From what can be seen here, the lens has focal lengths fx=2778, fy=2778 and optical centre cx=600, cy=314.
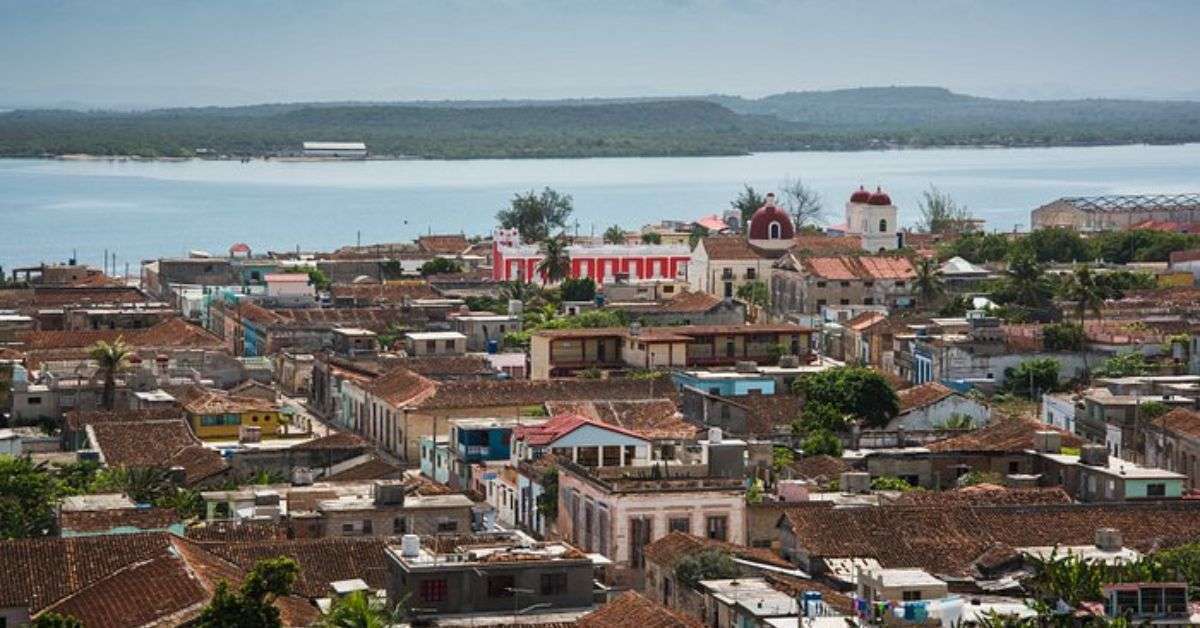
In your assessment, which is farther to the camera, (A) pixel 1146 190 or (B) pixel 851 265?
(A) pixel 1146 190

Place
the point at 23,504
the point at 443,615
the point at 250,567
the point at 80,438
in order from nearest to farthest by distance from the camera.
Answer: the point at 443,615 → the point at 250,567 → the point at 23,504 → the point at 80,438

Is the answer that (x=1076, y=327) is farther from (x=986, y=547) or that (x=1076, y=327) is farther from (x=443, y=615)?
(x=443, y=615)

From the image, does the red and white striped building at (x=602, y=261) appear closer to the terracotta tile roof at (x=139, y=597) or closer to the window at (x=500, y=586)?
the terracotta tile roof at (x=139, y=597)

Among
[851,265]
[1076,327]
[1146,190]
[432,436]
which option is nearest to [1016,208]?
[1146,190]

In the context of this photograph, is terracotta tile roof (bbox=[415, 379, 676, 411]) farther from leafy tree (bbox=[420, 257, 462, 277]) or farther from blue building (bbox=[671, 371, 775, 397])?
leafy tree (bbox=[420, 257, 462, 277])

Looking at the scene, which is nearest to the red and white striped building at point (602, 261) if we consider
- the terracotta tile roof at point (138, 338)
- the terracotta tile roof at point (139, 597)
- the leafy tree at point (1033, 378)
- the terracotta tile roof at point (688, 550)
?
the terracotta tile roof at point (138, 338)

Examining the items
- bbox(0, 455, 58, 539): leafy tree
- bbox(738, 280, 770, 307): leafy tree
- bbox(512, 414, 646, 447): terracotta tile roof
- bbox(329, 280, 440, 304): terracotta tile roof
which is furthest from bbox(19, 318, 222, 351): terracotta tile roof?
bbox(0, 455, 58, 539): leafy tree

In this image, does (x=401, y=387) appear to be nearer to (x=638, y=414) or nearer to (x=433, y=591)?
(x=638, y=414)
